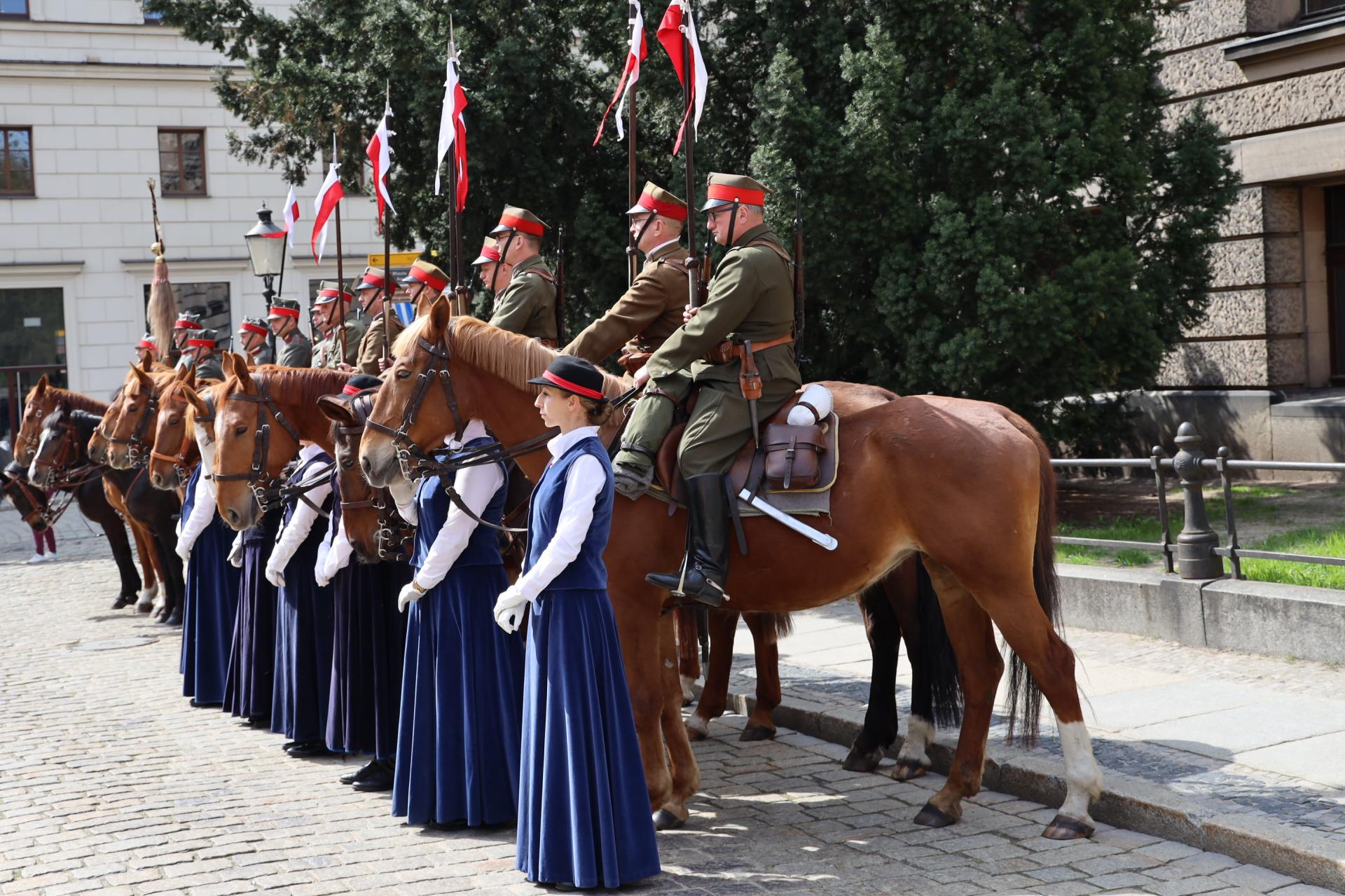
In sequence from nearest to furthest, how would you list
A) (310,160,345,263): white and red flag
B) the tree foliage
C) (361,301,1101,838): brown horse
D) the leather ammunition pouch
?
(361,301,1101,838): brown horse, the leather ammunition pouch, the tree foliage, (310,160,345,263): white and red flag

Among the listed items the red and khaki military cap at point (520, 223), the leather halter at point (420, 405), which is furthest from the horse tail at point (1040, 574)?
the red and khaki military cap at point (520, 223)

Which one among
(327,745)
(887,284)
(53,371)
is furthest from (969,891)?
(53,371)

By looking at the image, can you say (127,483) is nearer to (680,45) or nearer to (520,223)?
(520,223)

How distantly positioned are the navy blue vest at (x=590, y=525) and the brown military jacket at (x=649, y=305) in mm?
1551

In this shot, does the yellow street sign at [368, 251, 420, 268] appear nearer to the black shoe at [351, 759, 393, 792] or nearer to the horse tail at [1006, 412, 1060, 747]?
the black shoe at [351, 759, 393, 792]

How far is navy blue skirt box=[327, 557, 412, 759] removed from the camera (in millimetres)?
8055

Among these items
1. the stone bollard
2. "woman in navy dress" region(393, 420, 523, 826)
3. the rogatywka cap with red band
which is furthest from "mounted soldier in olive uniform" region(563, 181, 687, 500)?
the stone bollard

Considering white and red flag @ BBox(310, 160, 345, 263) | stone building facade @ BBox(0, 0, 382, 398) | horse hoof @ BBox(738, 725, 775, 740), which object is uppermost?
stone building facade @ BBox(0, 0, 382, 398)

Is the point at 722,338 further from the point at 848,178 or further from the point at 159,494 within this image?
the point at 159,494

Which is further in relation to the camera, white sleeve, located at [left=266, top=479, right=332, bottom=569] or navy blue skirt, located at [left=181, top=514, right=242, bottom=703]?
navy blue skirt, located at [left=181, top=514, right=242, bottom=703]

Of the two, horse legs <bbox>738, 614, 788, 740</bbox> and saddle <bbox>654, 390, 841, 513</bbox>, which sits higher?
saddle <bbox>654, 390, 841, 513</bbox>

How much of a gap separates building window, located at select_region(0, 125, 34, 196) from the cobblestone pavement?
2360 centimetres

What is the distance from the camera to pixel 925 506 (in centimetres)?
676

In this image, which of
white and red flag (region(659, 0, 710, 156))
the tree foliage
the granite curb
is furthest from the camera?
the tree foliage
